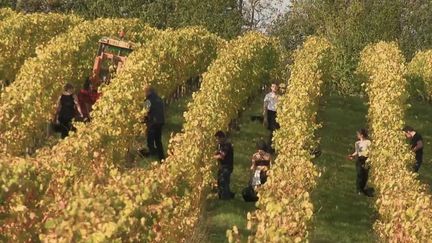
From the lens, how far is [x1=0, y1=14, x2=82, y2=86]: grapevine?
79.8 ft

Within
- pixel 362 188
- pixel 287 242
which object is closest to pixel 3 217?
pixel 287 242

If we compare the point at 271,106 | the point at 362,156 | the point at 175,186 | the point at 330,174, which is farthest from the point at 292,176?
the point at 271,106

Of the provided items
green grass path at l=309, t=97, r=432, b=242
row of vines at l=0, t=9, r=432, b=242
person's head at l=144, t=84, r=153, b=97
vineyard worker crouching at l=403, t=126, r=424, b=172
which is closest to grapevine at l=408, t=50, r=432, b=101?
green grass path at l=309, t=97, r=432, b=242

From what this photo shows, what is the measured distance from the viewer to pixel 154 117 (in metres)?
16.4

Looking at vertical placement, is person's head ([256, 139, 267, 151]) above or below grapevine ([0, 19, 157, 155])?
below

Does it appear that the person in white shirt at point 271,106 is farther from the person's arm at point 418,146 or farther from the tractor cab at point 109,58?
the tractor cab at point 109,58

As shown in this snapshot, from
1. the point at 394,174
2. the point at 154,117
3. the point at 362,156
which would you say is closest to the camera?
the point at 394,174

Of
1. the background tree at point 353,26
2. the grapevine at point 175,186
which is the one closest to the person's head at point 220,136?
the grapevine at point 175,186

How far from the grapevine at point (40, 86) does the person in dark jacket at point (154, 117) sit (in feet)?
7.60

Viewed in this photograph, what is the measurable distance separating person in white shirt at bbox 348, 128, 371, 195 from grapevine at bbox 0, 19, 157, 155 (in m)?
6.73

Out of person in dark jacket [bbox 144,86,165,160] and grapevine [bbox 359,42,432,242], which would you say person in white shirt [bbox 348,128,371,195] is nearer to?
grapevine [bbox 359,42,432,242]

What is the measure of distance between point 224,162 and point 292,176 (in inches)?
124

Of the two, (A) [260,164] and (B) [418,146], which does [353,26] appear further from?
(A) [260,164]

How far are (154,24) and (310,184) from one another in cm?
4835
